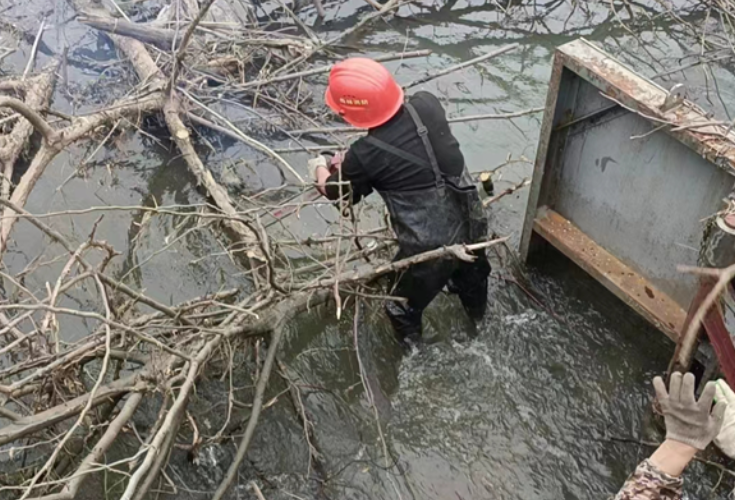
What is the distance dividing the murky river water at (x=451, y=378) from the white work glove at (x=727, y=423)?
111cm

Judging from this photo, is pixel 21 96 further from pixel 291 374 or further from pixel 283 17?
pixel 291 374

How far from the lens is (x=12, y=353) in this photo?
445 centimetres

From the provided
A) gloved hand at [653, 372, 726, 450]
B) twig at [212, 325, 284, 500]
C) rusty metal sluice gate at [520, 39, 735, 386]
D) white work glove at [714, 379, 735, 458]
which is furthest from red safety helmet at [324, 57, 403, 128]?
white work glove at [714, 379, 735, 458]

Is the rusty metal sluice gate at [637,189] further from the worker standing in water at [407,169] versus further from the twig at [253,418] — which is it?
the twig at [253,418]

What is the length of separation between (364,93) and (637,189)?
1.55 metres

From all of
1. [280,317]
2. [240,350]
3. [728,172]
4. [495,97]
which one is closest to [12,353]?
[240,350]

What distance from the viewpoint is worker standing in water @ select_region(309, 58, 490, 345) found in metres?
3.82

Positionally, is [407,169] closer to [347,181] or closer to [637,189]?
[347,181]

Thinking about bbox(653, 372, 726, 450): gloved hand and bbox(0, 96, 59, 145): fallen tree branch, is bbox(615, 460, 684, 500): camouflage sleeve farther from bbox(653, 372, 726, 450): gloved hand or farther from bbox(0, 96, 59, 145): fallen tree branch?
bbox(0, 96, 59, 145): fallen tree branch

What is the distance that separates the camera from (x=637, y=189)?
13.3ft

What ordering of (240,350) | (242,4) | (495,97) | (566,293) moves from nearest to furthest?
(240,350), (566,293), (495,97), (242,4)

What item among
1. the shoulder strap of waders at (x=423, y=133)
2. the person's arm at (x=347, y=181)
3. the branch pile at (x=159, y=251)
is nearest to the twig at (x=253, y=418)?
the branch pile at (x=159, y=251)

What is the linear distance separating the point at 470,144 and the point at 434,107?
244cm

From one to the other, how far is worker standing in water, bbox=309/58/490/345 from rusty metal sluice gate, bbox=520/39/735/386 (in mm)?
631
